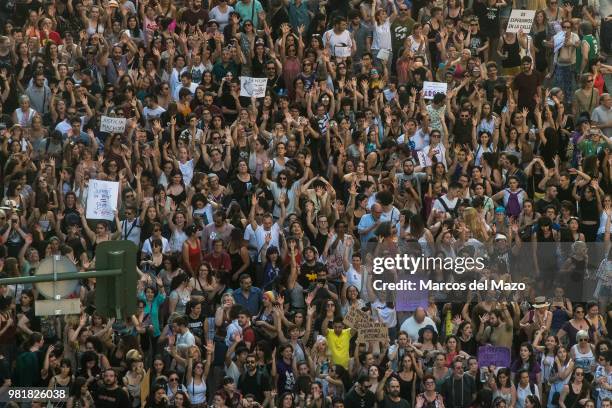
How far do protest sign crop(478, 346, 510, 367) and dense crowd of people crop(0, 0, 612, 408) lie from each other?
0.02 meters

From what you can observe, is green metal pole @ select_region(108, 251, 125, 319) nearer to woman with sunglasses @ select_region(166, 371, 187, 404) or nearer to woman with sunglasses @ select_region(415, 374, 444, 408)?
woman with sunglasses @ select_region(166, 371, 187, 404)

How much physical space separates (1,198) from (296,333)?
15.8 feet

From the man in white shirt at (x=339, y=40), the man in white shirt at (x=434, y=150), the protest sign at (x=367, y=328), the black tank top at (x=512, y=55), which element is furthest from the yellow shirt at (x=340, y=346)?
the black tank top at (x=512, y=55)

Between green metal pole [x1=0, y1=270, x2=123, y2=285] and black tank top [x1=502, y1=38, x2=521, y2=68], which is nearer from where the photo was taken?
green metal pole [x1=0, y1=270, x2=123, y2=285]

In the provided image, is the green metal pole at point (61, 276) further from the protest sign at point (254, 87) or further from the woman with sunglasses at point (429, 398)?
the protest sign at point (254, 87)

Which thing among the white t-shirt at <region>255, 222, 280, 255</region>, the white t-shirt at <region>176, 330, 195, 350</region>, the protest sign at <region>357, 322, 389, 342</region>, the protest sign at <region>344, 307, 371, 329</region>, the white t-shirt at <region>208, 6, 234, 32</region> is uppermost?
the white t-shirt at <region>208, 6, 234, 32</region>

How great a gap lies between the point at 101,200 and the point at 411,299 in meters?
4.25

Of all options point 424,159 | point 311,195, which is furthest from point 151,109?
point 424,159

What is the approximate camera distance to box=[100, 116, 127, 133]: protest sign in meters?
26.7

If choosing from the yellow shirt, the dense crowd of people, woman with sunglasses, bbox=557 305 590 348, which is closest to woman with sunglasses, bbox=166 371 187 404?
the dense crowd of people

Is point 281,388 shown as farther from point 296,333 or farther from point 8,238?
point 8,238

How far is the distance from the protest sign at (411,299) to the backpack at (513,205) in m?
2.22

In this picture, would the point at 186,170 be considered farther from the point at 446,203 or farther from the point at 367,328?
the point at 367,328

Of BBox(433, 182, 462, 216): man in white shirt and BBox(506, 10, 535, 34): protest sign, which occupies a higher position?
BBox(506, 10, 535, 34): protest sign
